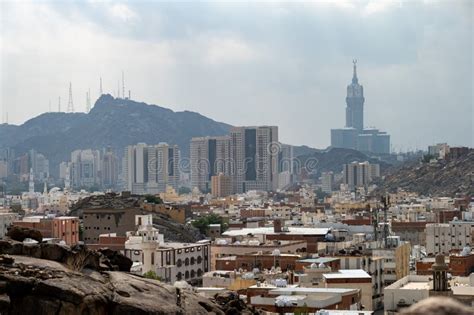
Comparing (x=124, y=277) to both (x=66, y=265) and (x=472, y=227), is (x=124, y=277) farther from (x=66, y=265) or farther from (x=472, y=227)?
(x=472, y=227)

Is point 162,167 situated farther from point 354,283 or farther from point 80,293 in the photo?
point 80,293

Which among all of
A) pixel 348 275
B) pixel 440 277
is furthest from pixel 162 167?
pixel 440 277

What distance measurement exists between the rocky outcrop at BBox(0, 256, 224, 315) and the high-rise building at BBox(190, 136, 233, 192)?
6390 inches

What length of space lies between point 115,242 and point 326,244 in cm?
867

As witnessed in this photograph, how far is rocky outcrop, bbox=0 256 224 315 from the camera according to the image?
37.0ft

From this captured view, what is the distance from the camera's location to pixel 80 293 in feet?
37.8

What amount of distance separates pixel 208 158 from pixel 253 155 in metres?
9.95

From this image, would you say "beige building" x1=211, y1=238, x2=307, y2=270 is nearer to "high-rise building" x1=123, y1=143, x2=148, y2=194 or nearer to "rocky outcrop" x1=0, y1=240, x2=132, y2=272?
"rocky outcrop" x1=0, y1=240, x2=132, y2=272

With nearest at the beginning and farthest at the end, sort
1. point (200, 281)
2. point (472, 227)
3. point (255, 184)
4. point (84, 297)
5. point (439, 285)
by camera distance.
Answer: point (84, 297) < point (439, 285) < point (200, 281) < point (472, 227) < point (255, 184)

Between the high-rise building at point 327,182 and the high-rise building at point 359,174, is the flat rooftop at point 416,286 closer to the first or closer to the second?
the high-rise building at point 359,174

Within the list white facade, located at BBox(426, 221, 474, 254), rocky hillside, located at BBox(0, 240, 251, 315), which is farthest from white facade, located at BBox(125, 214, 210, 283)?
rocky hillside, located at BBox(0, 240, 251, 315)

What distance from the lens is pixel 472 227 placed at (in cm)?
5294

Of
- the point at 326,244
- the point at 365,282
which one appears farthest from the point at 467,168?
the point at 365,282

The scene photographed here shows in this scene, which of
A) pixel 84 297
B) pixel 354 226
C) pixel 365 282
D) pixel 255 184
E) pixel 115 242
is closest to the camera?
pixel 84 297
